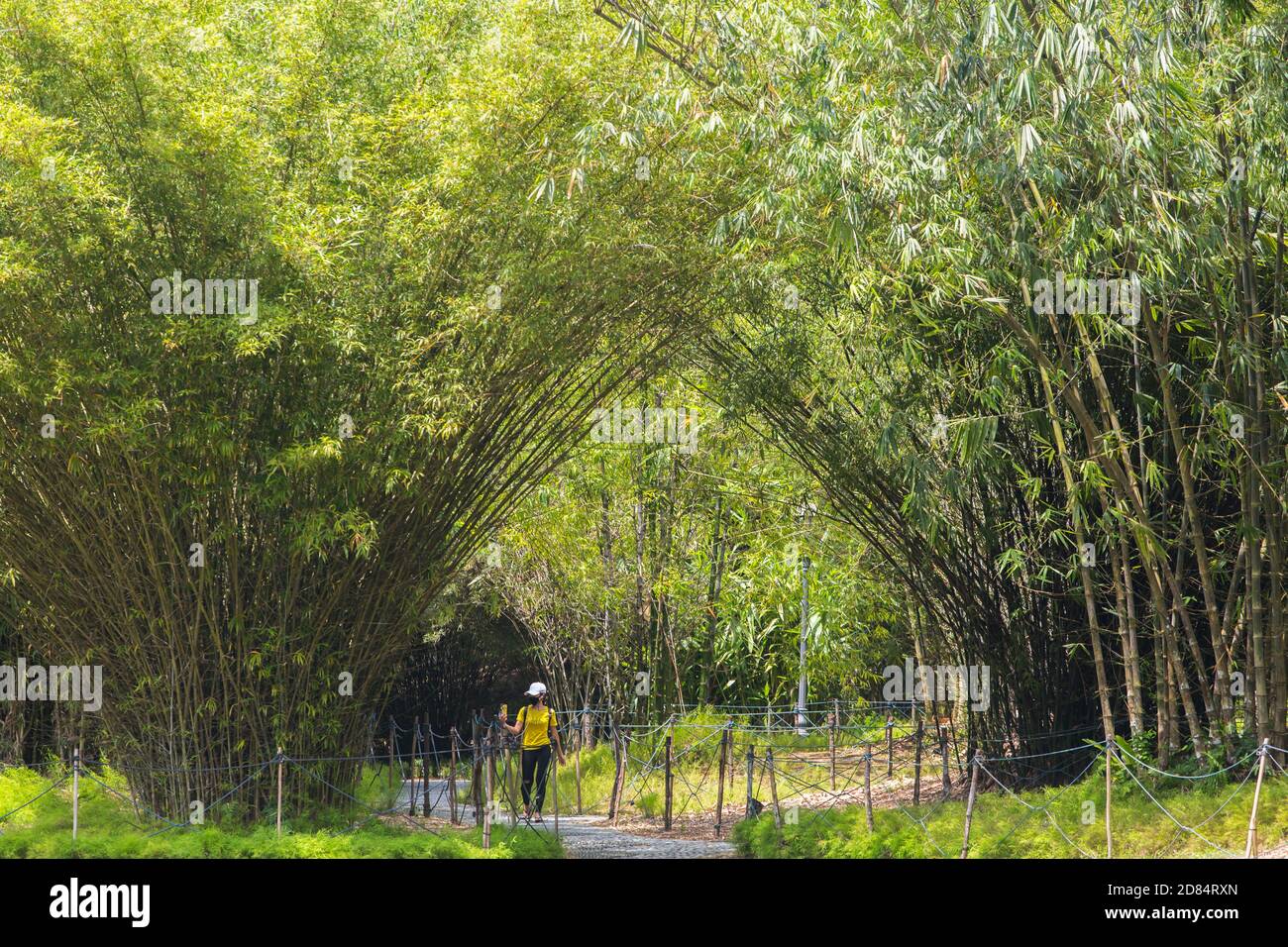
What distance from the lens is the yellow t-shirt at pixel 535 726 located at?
25.4 feet

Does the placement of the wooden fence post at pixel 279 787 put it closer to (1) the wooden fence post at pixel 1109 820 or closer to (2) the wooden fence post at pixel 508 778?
(2) the wooden fence post at pixel 508 778

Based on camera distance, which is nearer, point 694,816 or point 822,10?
point 822,10

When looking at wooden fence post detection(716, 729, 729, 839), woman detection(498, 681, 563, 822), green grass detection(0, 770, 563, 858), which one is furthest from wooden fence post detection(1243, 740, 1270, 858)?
woman detection(498, 681, 563, 822)

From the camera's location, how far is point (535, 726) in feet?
25.5

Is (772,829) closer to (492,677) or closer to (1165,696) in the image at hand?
(1165,696)

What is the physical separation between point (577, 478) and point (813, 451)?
4.26m

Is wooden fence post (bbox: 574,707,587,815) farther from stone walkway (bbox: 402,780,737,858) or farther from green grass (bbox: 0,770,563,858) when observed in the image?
green grass (bbox: 0,770,563,858)

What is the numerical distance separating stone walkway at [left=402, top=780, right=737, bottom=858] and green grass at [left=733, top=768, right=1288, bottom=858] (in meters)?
0.31

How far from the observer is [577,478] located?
11.5 meters

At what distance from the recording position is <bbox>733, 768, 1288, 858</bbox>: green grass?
19.0 ft

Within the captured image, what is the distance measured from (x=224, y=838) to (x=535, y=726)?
2.21 meters

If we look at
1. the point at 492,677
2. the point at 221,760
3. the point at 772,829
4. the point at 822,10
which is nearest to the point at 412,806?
the point at 221,760
